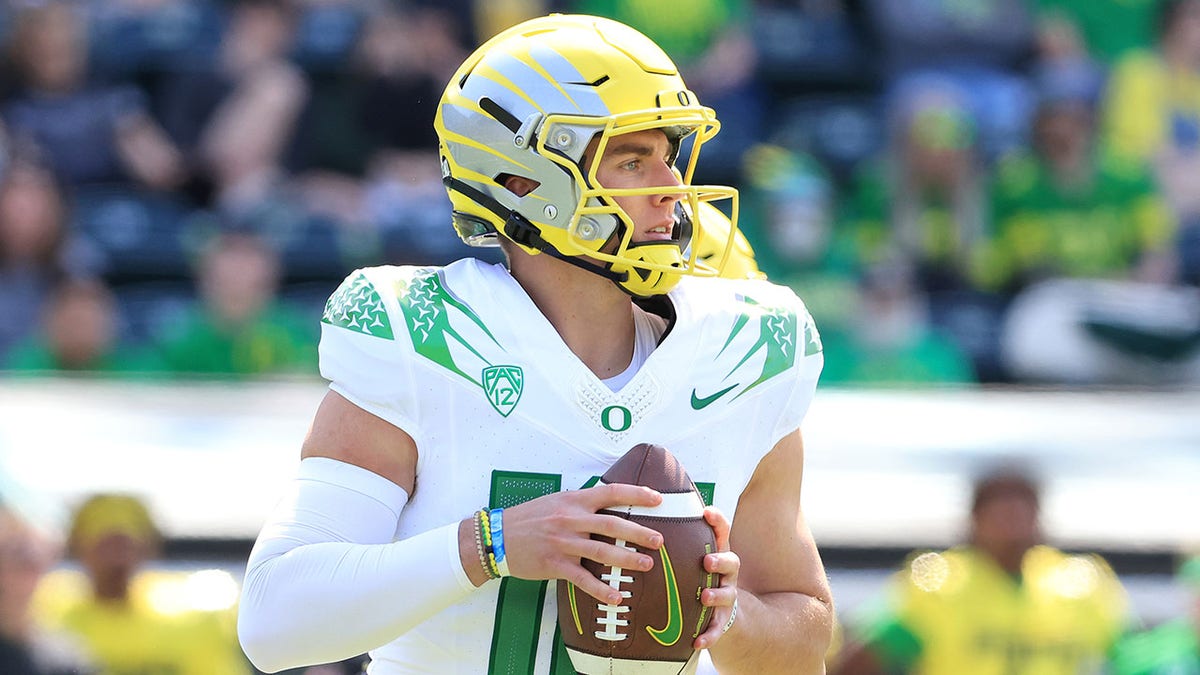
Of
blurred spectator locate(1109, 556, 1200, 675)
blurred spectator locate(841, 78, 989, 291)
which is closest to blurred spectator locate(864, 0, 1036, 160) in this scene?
blurred spectator locate(841, 78, 989, 291)

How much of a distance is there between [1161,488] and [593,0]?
373 cm

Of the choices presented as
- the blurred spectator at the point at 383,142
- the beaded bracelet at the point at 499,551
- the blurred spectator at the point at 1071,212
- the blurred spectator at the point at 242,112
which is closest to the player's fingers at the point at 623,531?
the beaded bracelet at the point at 499,551

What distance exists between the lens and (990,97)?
7.51 m

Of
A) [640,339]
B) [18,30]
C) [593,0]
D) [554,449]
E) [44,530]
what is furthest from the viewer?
[593,0]

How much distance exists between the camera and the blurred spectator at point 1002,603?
468 centimetres

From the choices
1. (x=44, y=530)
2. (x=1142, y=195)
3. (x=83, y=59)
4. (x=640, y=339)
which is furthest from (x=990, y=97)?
(x=640, y=339)

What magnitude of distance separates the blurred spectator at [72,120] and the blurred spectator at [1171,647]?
4.25 metres

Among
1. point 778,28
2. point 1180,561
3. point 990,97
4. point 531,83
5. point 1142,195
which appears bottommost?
point 531,83

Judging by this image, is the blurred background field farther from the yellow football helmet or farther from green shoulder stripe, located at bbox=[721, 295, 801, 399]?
→ the yellow football helmet

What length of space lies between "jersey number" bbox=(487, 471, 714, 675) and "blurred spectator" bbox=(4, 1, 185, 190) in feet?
17.6

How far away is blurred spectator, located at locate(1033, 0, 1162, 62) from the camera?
8.20m

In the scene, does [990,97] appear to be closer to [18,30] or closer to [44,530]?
[18,30]

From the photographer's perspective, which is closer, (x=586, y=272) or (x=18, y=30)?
(x=586, y=272)

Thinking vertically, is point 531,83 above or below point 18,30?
below
